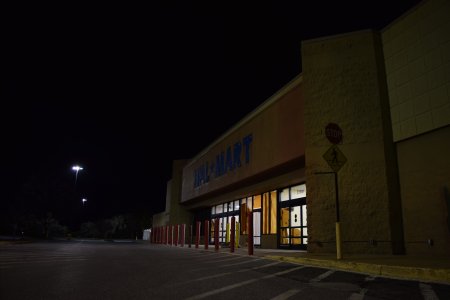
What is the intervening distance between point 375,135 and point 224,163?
13.7 metres

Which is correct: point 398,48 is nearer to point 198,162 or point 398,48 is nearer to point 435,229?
point 435,229

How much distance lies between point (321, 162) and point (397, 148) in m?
2.68

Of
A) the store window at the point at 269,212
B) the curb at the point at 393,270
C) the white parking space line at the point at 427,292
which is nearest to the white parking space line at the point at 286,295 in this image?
the white parking space line at the point at 427,292

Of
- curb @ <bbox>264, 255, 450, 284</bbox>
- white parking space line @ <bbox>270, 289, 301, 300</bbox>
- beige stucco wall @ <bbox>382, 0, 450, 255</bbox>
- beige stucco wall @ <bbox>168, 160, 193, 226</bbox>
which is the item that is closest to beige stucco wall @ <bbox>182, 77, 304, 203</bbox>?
beige stucco wall @ <bbox>382, 0, 450, 255</bbox>

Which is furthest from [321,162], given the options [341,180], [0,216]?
[0,216]

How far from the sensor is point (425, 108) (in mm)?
11859

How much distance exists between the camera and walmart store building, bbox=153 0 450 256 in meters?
11.6

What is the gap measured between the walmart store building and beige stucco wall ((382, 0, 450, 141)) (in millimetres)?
34

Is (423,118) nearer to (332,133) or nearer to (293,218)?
(332,133)

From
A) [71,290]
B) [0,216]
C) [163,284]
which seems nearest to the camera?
[71,290]

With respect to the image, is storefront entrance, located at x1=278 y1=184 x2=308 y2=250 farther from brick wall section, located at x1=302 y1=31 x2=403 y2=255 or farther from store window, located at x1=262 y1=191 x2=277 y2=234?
brick wall section, located at x1=302 y1=31 x2=403 y2=255

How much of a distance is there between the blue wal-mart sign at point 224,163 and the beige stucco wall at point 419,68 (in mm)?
9369

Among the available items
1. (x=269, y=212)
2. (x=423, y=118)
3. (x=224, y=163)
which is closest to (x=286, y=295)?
(x=423, y=118)

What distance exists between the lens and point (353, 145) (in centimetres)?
1365
